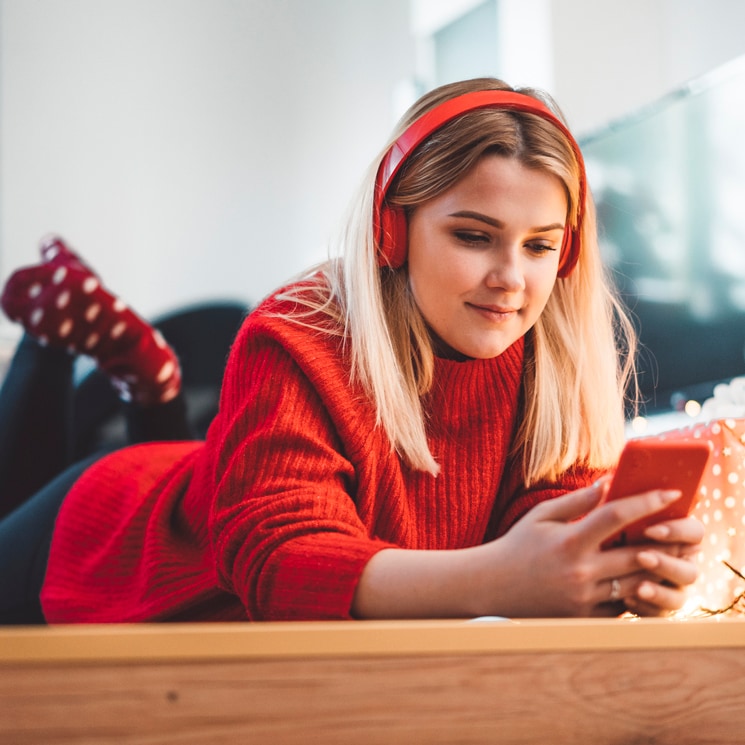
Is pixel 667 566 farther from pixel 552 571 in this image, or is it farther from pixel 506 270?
pixel 506 270

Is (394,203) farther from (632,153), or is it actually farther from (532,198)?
(632,153)

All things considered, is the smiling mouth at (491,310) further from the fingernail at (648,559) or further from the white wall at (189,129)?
the white wall at (189,129)

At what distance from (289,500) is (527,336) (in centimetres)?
39

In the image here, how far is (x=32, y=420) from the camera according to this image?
1397 mm

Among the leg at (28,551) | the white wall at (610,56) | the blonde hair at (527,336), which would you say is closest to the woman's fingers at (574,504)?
the blonde hair at (527,336)

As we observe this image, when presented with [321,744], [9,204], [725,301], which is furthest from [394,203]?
[9,204]

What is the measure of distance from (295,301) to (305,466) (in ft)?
0.65

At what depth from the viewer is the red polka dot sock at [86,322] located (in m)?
1.38

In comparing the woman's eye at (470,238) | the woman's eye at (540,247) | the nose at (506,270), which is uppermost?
the woman's eye at (470,238)

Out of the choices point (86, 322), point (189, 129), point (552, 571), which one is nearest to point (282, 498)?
point (552, 571)

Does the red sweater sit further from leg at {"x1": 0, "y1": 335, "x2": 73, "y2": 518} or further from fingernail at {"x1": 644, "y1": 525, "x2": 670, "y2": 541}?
leg at {"x1": 0, "y1": 335, "x2": 73, "y2": 518}

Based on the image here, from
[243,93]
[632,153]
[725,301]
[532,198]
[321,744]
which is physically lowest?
[321,744]

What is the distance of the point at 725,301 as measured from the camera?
4.78ft

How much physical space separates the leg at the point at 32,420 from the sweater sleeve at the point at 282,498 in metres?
0.76
